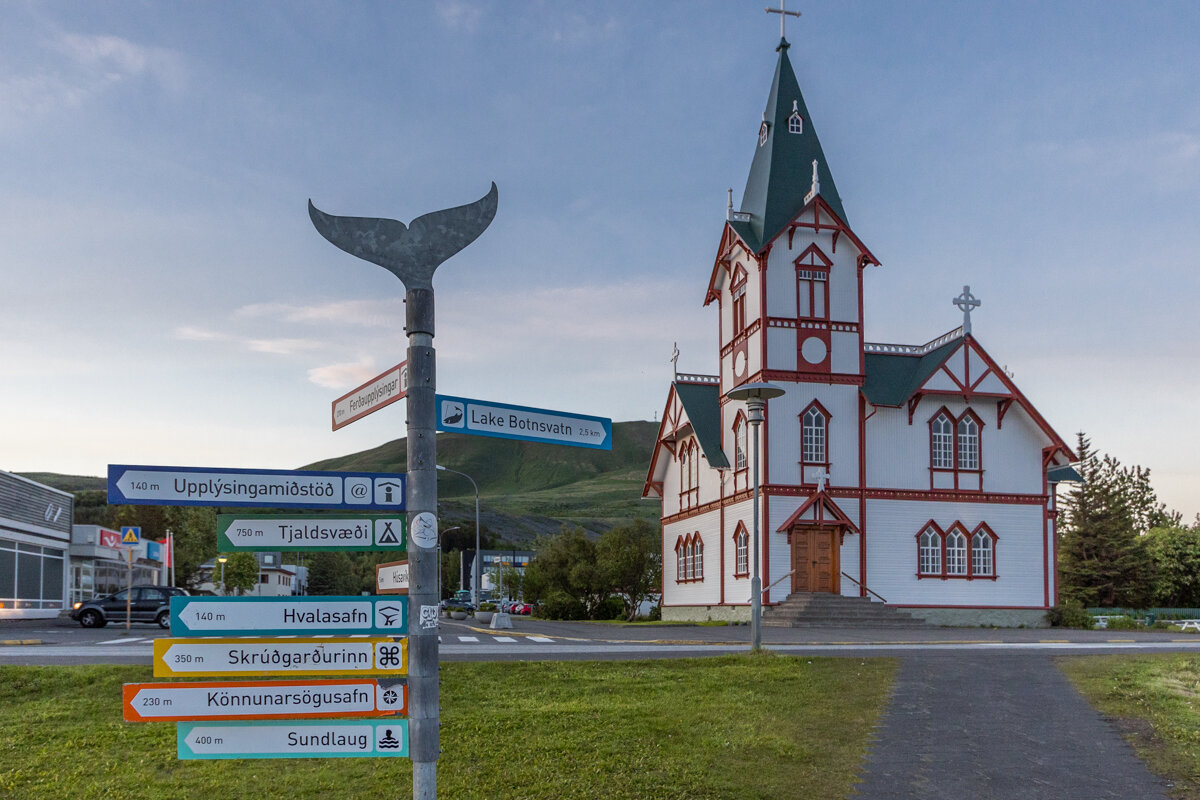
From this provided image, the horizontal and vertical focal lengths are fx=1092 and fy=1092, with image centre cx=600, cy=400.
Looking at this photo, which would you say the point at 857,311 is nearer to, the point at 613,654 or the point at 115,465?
the point at 613,654

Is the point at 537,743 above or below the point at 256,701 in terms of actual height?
below

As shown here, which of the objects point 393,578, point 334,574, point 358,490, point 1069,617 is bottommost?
point 334,574

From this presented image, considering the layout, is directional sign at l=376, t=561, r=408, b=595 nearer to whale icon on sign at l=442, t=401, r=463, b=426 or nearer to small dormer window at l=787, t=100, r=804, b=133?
→ whale icon on sign at l=442, t=401, r=463, b=426

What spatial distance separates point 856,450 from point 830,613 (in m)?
6.29

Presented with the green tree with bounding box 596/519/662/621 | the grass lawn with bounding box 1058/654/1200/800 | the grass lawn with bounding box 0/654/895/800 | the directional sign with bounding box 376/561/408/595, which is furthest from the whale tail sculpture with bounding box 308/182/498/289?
the green tree with bounding box 596/519/662/621

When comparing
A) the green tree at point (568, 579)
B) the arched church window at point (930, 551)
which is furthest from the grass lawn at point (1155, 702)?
the green tree at point (568, 579)

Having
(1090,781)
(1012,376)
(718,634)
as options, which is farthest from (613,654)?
(1012,376)

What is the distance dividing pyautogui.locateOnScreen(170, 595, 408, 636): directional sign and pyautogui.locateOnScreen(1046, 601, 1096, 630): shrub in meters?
38.5

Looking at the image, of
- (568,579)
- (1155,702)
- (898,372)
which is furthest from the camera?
(568,579)

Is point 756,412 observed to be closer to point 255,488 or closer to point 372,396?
point 372,396

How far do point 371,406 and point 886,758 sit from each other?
643 centimetres

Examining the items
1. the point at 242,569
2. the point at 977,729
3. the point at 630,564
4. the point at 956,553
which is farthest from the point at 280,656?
the point at 630,564

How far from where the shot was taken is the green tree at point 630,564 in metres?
57.9

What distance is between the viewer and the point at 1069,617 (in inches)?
1572
